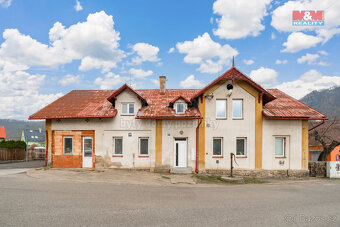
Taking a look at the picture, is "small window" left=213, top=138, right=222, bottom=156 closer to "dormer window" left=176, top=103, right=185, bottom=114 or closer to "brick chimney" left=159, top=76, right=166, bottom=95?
"dormer window" left=176, top=103, right=185, bottom=114

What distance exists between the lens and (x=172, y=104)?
16.0 meters

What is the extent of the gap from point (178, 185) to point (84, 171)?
23.6 ft

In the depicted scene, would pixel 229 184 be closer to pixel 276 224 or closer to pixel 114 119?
pixel 276 224

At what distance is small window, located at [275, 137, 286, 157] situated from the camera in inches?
600

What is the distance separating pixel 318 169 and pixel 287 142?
3.33m

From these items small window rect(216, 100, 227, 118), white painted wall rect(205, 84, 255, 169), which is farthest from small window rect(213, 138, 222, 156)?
small window rect(216, 100, 227, 118)

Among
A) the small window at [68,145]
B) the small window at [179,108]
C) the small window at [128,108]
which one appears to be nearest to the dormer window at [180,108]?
the small window at [179,108]

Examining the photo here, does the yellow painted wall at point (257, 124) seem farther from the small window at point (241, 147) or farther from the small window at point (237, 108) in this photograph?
the small window at point (237, 108)

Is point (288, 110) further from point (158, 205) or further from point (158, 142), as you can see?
point (158, 205)

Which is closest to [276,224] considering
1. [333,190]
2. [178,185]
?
[178,185]

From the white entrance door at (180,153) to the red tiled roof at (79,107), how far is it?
5.11 metres

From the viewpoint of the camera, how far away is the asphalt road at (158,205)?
6.32 metres

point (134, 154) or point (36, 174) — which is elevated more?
point (134, 154)

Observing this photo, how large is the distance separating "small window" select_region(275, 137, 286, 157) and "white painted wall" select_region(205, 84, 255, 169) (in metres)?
1.78
